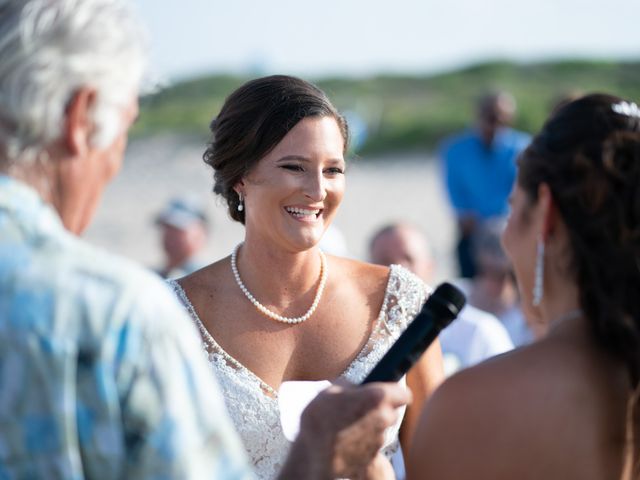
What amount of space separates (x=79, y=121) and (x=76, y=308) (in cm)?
35

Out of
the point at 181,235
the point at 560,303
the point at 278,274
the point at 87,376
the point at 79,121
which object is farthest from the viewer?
the point at 181,235

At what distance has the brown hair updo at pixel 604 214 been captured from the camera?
2283mm

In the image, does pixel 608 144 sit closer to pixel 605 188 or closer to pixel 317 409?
pixel 605 188

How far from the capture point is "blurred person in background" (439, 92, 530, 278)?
10.4 metres

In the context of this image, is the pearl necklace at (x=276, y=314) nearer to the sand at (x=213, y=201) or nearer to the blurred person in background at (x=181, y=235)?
the blurred person in background at (x=181, y=235)

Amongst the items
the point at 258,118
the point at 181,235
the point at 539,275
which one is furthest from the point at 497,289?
the point at 539,275

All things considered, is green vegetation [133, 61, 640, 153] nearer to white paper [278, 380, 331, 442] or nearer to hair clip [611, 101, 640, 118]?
white paper [278, 380, 331, 442]

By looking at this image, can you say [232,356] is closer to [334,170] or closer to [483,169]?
[334,170]

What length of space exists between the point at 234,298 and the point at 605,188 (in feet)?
6.23

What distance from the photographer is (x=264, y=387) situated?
12.1ft

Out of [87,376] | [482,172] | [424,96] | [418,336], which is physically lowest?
[424,96]

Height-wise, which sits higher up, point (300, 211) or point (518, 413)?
point (518, 413)

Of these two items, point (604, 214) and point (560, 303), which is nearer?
point (604, 214)

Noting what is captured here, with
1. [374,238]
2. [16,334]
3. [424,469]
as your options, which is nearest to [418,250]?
[374,238]
